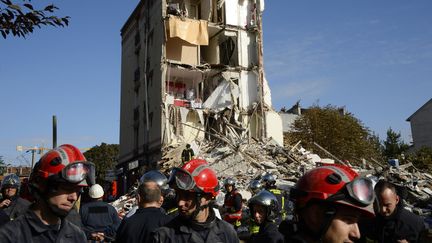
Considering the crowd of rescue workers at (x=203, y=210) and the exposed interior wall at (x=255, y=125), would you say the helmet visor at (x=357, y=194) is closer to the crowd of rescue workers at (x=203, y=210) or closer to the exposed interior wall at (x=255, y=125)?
the crowd of rescue workers at (x=203, y=210)

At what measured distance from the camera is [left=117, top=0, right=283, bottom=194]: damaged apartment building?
29328 mm

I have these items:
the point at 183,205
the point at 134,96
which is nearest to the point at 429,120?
the point at 134,96

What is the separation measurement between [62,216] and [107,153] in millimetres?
59691

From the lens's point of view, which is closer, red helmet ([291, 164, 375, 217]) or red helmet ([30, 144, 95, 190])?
red helmet ([291, 164, 375, 217])

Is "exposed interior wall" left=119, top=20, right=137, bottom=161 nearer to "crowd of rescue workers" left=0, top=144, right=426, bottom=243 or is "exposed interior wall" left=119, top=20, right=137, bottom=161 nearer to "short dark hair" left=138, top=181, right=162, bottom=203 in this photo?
"crowd of rescue workers" left=0, top=144, right=426, bottom=243

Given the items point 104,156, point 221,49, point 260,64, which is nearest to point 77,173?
point 260,64

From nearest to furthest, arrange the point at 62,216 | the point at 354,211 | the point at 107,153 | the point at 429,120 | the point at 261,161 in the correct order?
the point at 354,211, the point at 62,216, the point at 261,161, the point at 429,120, the point at 107,153

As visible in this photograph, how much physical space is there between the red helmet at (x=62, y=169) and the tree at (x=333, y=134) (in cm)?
3662

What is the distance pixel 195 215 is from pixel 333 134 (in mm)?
38176

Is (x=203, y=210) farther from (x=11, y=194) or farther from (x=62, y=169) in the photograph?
(x=11, y=194)

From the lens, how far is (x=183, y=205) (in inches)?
152

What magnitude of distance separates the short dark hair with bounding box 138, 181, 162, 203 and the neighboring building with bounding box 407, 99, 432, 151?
52.4 meters

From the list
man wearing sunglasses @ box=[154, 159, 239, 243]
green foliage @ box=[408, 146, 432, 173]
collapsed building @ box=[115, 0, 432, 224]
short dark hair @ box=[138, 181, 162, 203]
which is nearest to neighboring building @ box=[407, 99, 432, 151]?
green foliage @ box=[408, 146, 432, 173]

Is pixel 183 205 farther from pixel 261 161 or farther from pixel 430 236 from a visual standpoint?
pixel 261 161
